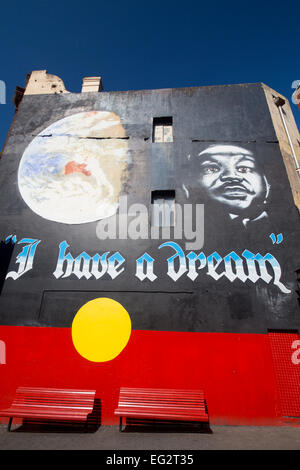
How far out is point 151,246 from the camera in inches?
382

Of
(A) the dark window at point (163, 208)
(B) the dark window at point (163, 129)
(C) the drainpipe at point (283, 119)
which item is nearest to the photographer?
(A) the dark window at point (163, 208)

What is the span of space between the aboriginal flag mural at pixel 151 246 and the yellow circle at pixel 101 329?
36 millimetres

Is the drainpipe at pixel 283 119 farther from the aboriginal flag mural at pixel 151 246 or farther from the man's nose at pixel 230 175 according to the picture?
the man's nose at pixel 230 175

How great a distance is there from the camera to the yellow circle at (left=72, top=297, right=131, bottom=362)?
8.25m

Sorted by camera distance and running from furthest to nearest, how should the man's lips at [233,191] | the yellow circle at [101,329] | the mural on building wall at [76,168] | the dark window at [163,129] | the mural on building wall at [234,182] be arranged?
the dark window at [163,129] → the mural on building wall at [76,168] → the man's lips at [233,191] → the mural on building wall at [234,182] → the yellow circle at [101,329]

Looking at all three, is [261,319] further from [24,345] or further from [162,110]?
[162,110]

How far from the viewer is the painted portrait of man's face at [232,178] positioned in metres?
10.3

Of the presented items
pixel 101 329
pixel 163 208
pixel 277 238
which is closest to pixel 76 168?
pixel 163 208

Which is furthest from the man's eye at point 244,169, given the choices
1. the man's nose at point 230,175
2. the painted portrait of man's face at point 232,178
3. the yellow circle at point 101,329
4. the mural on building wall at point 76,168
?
the yellow circle at point 101,329

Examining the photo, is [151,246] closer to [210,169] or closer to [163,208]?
[163,208]

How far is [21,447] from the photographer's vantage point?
564 cm

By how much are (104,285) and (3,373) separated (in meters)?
4.12

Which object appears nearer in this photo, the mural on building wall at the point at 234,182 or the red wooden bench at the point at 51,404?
the red wooden bench at the point at 51,404
